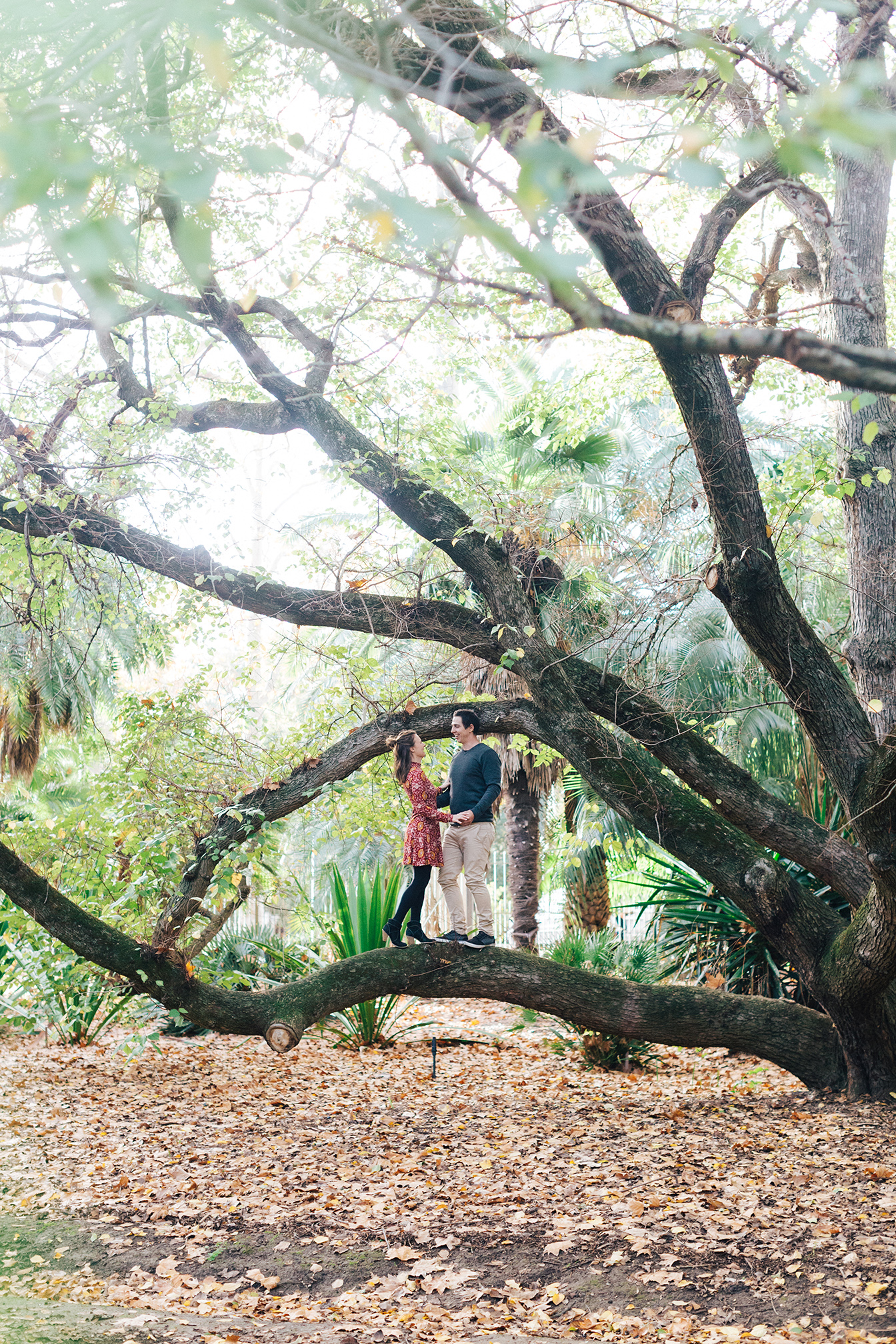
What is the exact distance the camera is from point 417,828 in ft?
21.7

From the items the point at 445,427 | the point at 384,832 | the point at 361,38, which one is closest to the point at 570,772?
the point at 384,832

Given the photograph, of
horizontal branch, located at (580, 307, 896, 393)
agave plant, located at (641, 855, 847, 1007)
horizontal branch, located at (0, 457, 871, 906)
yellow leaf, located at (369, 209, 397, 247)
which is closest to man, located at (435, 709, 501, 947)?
horizontal branch, located at (0, 457, 871, 906)

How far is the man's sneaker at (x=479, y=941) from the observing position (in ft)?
21.4

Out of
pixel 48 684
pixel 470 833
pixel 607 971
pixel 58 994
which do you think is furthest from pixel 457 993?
pixel 48 684

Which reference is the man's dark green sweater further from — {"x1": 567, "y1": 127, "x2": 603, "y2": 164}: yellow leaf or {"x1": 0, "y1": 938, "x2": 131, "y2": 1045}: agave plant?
{"x1": 567, "y1": 127, "x2": 603, "y2": 164}: yellow leaf

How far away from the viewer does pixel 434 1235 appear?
4594 millimetres

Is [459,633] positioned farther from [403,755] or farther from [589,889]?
[589,889]

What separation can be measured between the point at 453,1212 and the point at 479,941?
6.31 feet

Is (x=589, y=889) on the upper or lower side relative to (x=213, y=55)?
lower

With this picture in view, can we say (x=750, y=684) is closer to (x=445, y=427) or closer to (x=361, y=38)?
(x=445, y=427)

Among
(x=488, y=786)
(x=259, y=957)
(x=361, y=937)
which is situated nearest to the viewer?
(x=488, y=786)

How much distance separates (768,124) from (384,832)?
6.20m

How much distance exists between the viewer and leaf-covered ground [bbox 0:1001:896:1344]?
12.7 feet

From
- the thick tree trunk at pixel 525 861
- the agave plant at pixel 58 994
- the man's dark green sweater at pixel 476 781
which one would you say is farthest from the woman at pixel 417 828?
the thick tree trunk at pixel 525 861
